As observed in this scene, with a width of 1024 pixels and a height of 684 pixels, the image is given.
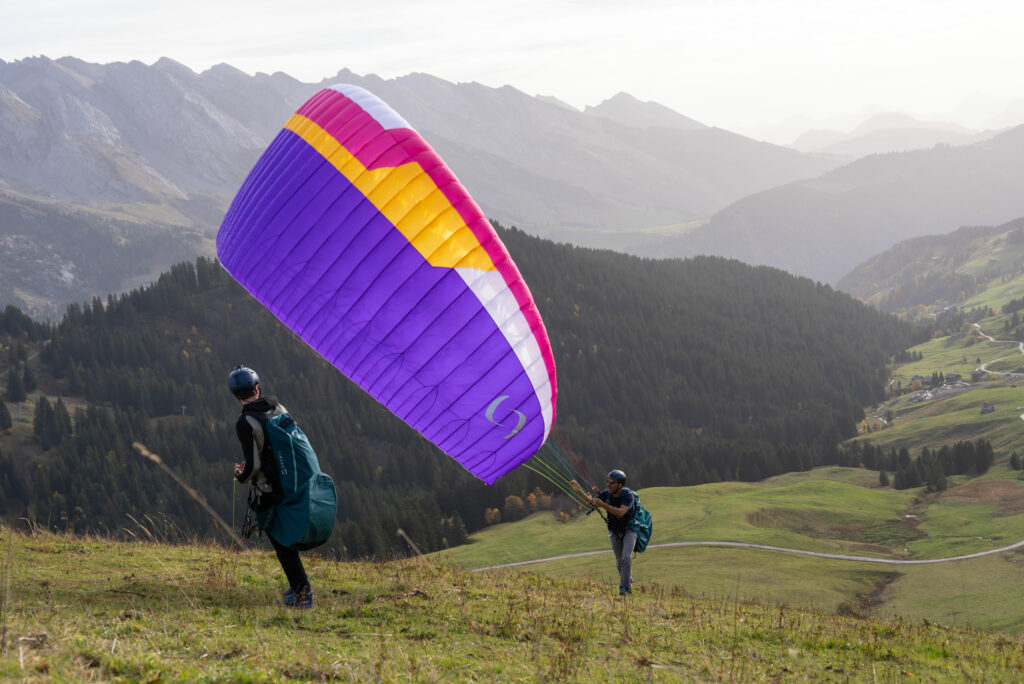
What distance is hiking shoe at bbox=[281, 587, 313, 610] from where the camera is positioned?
1097 cm

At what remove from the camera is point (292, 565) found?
35.7ft

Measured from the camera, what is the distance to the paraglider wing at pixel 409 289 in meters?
15.2

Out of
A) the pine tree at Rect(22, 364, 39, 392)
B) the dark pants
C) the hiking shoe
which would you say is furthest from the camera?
the pine tree at Rect(22, 364, 39, 392)

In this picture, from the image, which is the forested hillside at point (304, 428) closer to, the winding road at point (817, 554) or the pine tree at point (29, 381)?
the pine tree at point (29, 381)

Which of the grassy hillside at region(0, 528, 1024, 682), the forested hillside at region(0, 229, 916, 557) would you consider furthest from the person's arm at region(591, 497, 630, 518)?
the forested hillside at region(0, 229, 916, 557)

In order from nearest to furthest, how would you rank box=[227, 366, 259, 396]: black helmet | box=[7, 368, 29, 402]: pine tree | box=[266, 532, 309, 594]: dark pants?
box=[227, 366, 259, 396]: black helmet
box=[266, 532, 309, 594]: dark pants
box=[7, 368, 29, 402]: pine tree

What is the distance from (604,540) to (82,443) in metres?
112

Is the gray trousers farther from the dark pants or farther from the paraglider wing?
the dark pants

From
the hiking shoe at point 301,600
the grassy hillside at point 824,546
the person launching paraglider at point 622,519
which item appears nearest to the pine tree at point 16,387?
the grassy hillside at point 824,546

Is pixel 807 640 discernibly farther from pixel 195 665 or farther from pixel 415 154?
pixel 415 154

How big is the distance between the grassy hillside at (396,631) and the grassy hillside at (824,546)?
18.6ft

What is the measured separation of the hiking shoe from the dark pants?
0.05 m

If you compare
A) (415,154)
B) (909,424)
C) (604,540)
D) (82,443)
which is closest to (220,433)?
(82,443)

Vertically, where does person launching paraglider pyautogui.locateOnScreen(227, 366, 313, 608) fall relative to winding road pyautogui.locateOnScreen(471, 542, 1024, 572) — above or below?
above
